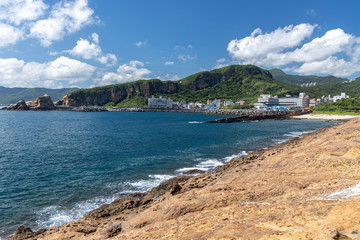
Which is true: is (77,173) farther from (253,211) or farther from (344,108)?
(344,108)

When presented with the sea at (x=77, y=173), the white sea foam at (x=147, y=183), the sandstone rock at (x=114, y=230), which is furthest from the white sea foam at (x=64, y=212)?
the sandstone rock at (x=114, y=230)

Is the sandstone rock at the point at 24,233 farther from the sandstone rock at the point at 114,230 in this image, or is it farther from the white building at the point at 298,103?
the white building at the point at 298,103

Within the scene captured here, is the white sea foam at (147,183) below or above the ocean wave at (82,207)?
above

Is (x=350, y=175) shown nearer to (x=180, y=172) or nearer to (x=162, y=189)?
(x=162, y=189)

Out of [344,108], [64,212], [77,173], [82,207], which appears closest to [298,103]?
[344,108]

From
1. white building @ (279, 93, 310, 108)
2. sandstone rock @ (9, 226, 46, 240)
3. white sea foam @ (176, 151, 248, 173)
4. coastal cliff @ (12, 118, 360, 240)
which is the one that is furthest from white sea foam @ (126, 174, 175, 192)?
white building @ (279, 93, 310, 108)

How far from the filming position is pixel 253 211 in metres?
9.39

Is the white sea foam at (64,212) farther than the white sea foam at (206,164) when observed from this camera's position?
No

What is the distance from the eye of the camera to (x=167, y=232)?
870 centimetres

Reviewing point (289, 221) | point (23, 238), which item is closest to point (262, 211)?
point (289, 221)

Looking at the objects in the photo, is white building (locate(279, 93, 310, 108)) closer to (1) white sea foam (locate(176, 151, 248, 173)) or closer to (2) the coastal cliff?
(1) white sea foam (locate(176, 151, 248, 173))

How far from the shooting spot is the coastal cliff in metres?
7.38

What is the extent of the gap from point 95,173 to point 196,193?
577 inches

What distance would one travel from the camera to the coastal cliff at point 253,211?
7383 mm
